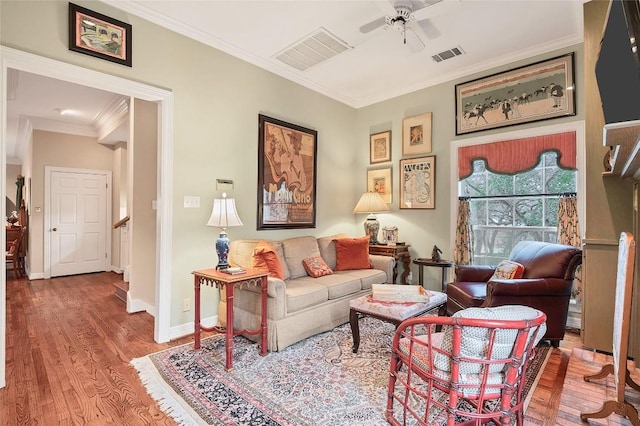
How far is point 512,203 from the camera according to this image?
3998 mm

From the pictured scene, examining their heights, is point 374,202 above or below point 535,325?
above

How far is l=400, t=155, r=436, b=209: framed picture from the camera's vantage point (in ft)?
14.9

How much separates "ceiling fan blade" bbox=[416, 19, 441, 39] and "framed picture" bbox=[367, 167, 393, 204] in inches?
79.9

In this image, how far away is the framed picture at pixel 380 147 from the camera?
5039 mm

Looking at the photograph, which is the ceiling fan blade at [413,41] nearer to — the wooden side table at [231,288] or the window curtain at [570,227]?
the window curtain at [570,227]

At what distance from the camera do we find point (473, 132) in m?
4.20

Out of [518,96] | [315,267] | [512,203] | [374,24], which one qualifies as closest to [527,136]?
[518,96]

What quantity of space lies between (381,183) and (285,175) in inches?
65.5

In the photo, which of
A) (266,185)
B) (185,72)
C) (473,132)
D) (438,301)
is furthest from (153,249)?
(473,132)

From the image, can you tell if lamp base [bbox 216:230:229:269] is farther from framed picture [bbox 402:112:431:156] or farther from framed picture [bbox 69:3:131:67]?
framed picture [bbox 402:112:431:156]

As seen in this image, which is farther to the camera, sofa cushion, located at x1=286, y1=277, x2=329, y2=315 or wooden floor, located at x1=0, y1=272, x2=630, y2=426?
sofa cushion, located at x1=286, y1=277, x2=329, y2=315

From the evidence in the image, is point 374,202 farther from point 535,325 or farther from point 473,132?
point 535,325

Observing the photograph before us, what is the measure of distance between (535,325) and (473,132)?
11.2 feet

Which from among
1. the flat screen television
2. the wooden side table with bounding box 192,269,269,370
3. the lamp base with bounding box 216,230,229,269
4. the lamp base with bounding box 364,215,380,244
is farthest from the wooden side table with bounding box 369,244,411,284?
the flat screen television
